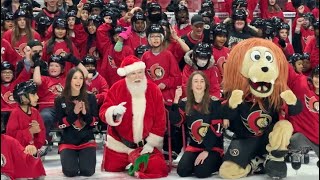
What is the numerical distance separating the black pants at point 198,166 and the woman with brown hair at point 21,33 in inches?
70.2

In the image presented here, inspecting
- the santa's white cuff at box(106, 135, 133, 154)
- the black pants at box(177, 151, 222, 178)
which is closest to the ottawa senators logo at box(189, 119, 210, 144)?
the black pants at box(177, 151, 222, 178)

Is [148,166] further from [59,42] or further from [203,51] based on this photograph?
[59,42]

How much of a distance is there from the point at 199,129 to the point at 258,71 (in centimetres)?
58

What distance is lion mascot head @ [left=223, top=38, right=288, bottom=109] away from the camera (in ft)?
13.2

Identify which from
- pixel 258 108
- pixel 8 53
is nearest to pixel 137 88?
pixel 258 108

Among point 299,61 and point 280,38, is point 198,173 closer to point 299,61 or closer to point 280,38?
point 299,61

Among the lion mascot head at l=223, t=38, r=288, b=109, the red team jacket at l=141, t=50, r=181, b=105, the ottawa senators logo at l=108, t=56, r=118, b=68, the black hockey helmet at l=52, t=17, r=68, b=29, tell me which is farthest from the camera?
the ottawa senators logo at l=108, t=56, r=118, b=68

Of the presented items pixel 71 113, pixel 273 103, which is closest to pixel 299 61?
pixel 273 103

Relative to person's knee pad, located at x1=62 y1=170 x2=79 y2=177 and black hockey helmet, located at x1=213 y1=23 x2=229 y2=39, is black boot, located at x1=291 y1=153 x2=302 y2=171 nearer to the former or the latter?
black hockey helmet, located at x1=213 y1=23 x2=229 y2=39

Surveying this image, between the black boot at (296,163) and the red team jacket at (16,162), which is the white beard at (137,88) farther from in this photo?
the black boot at (296,163)

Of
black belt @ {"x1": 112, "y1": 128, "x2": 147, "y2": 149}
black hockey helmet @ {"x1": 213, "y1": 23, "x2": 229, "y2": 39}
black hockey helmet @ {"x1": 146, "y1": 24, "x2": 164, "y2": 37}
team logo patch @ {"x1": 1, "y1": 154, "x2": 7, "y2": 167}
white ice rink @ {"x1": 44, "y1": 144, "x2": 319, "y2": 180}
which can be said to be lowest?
white ice rink @ {"x1": 44, "y1": 144, "x2": 319, "y2": 180}

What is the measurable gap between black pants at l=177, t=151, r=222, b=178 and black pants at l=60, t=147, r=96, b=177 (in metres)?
0.61

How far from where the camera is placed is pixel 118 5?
6031 millimetres

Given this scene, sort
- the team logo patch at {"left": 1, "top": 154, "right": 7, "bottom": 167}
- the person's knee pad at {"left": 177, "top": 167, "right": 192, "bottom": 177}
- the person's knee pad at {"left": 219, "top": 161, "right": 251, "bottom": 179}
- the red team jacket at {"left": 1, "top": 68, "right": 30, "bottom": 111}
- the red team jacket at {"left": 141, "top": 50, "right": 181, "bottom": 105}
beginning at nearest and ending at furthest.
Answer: the team logo patch at {"left": 1, "top": 154, "right": 7, "bottom": 167}
the person's knee pad at {"left": 219, "top": 161, "right": 251, "bottom": 179}
the person's knee pad at {"left": 177, "top": 167, "right": 192, "bottom": 177}
the red team jacket at {"left": 1, "top": 68, "right": 30, "bottom": 111}
the red team jacket at {"left": 141, "top": 50, "right": 181, "bottom": 105}
